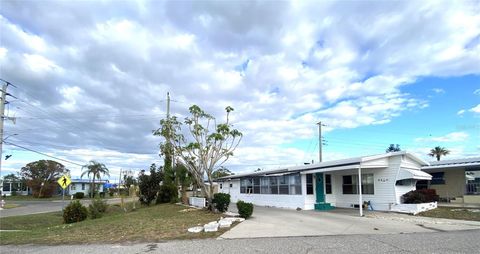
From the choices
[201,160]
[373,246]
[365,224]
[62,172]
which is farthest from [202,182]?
[62,172]

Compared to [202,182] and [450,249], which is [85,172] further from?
[450,249]

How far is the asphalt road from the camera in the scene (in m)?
9.84

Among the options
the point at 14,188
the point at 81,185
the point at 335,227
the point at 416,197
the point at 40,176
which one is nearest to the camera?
the point at 335,227

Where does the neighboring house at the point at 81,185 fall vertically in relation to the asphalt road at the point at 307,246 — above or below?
above

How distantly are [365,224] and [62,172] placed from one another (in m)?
65.6

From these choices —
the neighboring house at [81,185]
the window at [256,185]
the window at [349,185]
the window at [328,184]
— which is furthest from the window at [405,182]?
the neighboring house at [81,185]

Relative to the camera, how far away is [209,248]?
409 inches

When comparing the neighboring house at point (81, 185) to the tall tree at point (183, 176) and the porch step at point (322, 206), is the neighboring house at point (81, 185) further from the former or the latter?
the porch step at point (322, 206)

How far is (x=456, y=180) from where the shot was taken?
1223 inches

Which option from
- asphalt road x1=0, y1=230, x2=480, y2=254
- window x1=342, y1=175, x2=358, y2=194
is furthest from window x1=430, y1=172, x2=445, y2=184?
asphalt road x1=0, y1=230, x2=480, y2=254

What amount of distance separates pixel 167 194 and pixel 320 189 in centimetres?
1299

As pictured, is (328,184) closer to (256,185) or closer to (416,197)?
(416,197)

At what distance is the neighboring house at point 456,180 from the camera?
28.1 metres

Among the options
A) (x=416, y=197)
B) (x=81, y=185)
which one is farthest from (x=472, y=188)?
(x=81, y=185)
